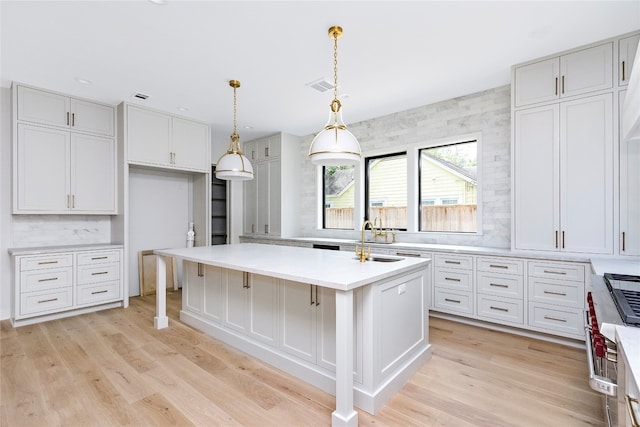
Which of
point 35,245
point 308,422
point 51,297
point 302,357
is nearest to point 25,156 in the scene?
point 35,245

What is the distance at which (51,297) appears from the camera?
3.71 m

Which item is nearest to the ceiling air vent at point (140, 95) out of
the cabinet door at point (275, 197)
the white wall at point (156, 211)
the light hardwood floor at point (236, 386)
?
the white wall at point (156, 211)

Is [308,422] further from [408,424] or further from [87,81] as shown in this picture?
[87,81]

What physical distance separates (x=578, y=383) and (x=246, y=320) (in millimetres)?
2616

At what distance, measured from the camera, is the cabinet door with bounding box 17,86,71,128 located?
3.63 meters

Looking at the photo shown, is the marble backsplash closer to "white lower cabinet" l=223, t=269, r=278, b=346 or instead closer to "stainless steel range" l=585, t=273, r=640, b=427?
"white lower cabinet" l=223, t=269, r=278, b=346

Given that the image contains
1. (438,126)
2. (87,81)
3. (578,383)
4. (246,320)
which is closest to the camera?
(578,383)

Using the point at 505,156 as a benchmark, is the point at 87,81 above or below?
above

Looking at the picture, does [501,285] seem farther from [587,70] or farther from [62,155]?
[62,155]

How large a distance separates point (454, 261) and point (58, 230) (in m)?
5.02

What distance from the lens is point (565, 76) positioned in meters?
2.98

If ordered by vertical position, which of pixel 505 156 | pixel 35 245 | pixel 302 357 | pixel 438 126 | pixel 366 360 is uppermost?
pixel 438 126

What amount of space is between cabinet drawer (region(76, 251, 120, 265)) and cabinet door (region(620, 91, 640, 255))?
218 inches

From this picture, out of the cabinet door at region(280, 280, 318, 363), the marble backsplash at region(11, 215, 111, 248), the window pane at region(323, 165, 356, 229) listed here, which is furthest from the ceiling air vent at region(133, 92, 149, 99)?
the cabinet door at region(280, 280, 318, 363)
